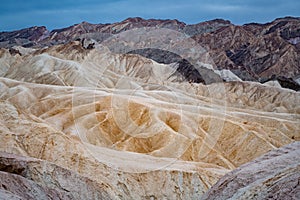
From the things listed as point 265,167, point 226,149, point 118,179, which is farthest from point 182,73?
point 265,167

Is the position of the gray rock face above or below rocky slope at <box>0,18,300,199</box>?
above

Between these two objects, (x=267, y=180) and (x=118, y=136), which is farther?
(x=118, y=136)

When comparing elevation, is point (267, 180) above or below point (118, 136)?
above

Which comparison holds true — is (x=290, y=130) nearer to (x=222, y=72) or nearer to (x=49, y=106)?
(x=49, y=106)

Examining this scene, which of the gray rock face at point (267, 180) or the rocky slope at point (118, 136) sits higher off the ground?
the gray rock face at point (267, 180)

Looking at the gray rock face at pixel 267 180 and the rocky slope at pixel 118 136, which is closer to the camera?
the gray rock face at pixel 267 180

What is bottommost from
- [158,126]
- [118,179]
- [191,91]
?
[191,91]

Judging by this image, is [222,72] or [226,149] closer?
[226,149]

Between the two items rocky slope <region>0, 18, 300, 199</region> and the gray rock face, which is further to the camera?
rocky slope <region>0, 18, 300, 199</region>
